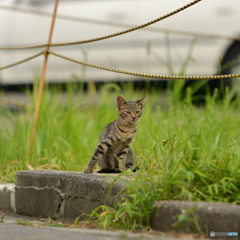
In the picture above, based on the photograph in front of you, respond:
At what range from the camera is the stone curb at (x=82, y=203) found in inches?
95.3

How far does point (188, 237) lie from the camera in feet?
7.97

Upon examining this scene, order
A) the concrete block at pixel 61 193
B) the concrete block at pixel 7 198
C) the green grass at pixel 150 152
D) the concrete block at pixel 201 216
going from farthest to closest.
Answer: the concrete block at pixel 7 198 < the concrete block at pixel 61 193 < the green grass at pixel 150 152 < the concrete block at pixel 201 216

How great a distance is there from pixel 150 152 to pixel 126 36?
14.1ft

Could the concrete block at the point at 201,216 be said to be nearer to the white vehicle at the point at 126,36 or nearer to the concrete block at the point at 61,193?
the concrete block at the point at 61,193

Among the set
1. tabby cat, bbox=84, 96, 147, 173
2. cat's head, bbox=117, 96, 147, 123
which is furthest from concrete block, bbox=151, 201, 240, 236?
cat's head, bbox=117, 96, 147, 123

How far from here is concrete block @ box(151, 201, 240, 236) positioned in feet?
7.82

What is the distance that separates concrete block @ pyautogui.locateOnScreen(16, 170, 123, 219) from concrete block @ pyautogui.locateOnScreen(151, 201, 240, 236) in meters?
0.37

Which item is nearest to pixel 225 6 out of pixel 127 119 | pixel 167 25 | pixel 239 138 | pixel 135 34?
pixel 167 25

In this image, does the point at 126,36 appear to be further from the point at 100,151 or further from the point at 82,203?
the point at 82,203

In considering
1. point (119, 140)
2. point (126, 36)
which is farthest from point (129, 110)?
point (126, 36)

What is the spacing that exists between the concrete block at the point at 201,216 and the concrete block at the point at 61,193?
37 cm

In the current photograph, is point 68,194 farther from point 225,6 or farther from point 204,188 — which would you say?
point 225,6

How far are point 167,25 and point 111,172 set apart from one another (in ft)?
13.3

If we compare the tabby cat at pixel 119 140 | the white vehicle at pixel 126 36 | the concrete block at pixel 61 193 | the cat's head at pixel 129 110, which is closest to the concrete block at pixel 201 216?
the concrete block at pixel 61 193
